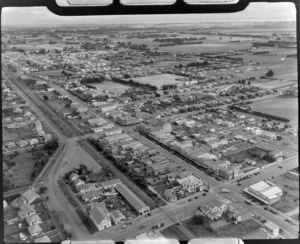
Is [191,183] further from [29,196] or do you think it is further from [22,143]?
[22,143]

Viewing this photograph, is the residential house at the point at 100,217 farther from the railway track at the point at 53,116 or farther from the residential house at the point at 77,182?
the railway track at the point at 53,116

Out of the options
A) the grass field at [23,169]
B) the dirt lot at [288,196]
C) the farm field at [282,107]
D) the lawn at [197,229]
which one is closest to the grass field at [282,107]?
the farm field at [282,107]

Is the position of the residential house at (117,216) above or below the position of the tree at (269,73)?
below

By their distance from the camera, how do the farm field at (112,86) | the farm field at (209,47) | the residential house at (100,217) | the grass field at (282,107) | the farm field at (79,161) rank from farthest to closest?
the farm field at (112,86), the farm field at (209,47), the farm field at (79,161), the grass field at (282,107), the residential house at (100,217)

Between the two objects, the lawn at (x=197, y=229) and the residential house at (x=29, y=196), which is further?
the residential house at (x=29, y=196)

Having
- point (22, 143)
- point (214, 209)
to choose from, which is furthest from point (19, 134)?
point (214, 209)

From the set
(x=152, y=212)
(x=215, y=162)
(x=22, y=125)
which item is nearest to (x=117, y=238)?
(x=152, y=212)
